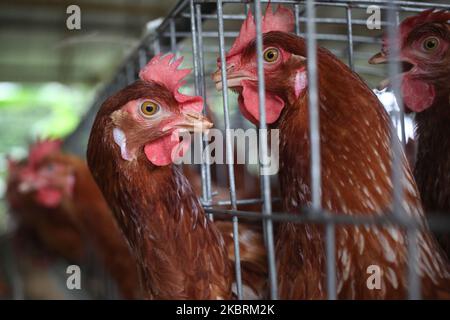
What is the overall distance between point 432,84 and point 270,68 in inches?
18.5

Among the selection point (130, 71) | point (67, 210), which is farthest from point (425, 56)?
point (67, 210)

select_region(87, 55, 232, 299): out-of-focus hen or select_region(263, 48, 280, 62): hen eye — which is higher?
select_region(263, 48, 280, 62): hen eye

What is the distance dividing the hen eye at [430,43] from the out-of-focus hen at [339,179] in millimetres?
319

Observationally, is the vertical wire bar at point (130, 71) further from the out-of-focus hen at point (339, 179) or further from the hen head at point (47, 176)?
the out-of-focus hen at point (339, 179)

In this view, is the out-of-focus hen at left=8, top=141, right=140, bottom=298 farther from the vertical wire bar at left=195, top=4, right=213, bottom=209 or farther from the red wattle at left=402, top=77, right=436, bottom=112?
the red wattle at left=402, top=77, right=436, bottom=112

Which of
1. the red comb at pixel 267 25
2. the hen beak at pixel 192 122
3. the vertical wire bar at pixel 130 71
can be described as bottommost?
the hen beak at pixel 192 122

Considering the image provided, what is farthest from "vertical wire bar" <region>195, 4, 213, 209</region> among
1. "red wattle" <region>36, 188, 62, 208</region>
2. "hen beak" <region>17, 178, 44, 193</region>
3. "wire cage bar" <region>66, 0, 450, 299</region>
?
"hen beak" <region>17, 178, 44, 193</region>

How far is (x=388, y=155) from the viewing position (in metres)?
0.88

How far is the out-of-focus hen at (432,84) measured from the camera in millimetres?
1104

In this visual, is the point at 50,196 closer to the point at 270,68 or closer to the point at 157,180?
the point at 157,180

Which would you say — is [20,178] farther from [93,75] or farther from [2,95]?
[2,95]

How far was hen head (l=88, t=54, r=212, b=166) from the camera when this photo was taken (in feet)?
3.38

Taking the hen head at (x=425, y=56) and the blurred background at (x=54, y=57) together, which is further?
the blurred background at (x=54, y=57)

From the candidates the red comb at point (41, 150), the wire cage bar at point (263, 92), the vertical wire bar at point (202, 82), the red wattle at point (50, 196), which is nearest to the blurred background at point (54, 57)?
the red comb at point (41, 150)
